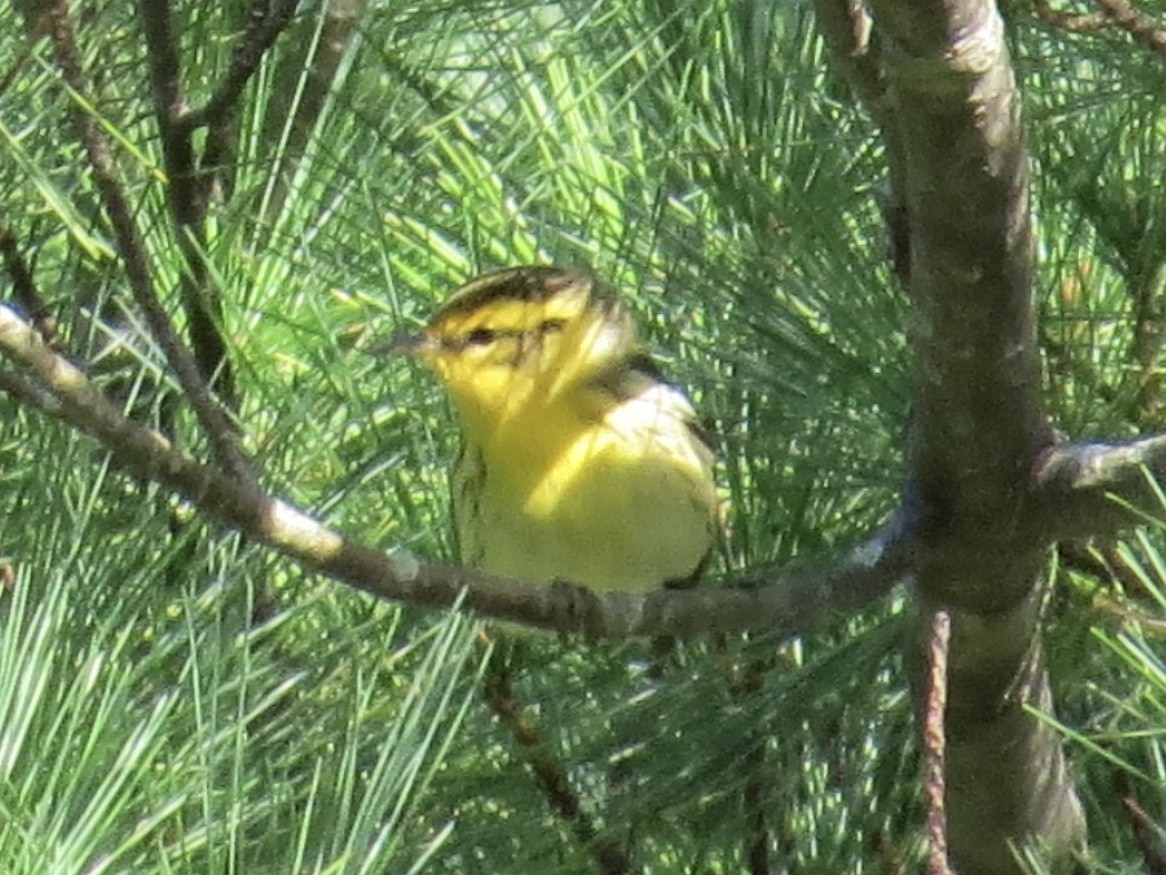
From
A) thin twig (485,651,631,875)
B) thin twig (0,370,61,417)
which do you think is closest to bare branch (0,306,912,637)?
thin twig (0,370,61,417)

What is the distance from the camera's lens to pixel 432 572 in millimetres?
793

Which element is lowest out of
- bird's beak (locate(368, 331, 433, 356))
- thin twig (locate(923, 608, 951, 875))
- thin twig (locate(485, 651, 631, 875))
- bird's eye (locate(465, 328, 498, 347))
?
thin twig (locate(923, 608, 951, 875))

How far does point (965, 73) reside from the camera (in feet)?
2.58

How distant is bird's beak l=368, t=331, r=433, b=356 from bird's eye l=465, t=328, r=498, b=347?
3 centimetres

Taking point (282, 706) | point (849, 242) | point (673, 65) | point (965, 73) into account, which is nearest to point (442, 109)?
point (673, 65)

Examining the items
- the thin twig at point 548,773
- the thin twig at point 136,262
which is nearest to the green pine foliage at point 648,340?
the thin twig at point 548,773

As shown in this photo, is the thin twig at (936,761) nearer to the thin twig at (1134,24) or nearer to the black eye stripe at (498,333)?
the thin twig at (1134,24)

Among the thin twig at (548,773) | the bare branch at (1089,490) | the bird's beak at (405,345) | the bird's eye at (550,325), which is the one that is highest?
the bird's eye at (550,325)

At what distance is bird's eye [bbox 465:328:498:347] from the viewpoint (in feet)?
3.97

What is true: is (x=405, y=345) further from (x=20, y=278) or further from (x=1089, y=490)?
(x=1089, y=490)

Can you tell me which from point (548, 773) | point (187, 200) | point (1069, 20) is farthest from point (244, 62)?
point (548, 773)

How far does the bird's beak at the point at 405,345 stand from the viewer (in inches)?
45.6

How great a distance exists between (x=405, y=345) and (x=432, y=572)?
1.27 ft

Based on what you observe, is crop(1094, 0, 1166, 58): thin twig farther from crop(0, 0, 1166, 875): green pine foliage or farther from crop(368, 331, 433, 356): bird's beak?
crop(368, 331, 433, 356): bird's beak
